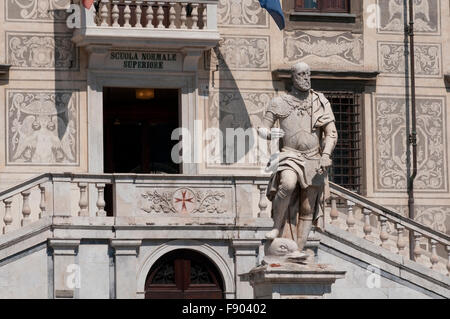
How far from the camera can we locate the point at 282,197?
32219 millimetres

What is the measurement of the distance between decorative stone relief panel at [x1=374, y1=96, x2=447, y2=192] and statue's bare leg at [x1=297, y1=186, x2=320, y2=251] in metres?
10.2

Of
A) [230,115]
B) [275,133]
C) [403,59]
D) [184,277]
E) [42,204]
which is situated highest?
[403,59]

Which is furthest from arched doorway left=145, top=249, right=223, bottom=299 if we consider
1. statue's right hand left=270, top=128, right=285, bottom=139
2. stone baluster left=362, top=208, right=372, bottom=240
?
statue's right hand left=270, top=128, right=285, bottom=139

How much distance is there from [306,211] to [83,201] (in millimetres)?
6655

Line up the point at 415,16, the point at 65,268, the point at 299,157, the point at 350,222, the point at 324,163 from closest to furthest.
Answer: the point at 324,163
the point at 299,157
the point at 65,268
the point at 350,222
the point at 415,16

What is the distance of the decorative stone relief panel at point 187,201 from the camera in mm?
38188

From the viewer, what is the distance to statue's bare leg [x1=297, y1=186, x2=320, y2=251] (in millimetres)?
32438

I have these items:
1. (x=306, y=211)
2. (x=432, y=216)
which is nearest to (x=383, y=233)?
(x=432, y=216)

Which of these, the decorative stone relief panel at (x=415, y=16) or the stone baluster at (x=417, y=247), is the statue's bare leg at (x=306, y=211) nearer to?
the stone baluster at (x=417, y=247)

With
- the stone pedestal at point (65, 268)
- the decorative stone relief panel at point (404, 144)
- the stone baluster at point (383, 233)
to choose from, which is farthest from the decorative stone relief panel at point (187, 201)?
the decorative stone relief panel at point (404, 144)

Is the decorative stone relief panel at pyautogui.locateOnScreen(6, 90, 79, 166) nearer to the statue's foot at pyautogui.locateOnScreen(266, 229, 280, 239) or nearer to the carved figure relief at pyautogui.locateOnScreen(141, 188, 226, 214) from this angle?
the carved figure relief at pyautogui.locateOnScreen(141, 188, 226, 214)

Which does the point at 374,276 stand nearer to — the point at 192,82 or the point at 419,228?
the point at 419,228

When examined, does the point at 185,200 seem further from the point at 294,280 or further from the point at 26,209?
the point at 294,280
